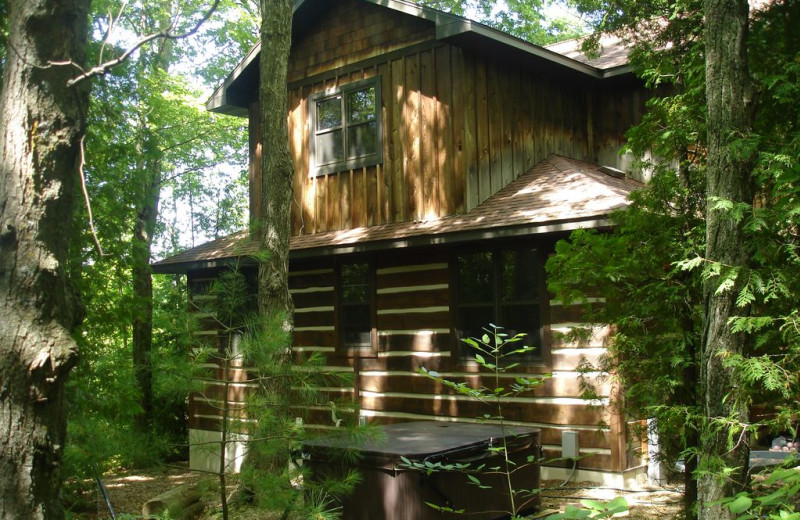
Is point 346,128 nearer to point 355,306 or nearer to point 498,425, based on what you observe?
point 355,306

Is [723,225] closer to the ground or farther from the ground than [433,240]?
closer to the ground

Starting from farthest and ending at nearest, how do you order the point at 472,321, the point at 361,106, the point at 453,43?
1. the point at 361,106
2. the point at 453,43
3. the point at 472,321

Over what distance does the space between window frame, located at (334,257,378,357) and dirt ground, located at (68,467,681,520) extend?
302cm

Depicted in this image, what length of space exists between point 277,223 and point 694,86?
18.7ft

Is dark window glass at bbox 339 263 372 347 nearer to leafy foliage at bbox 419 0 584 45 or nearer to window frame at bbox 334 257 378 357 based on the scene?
window frame at bbox 334 257 378 357

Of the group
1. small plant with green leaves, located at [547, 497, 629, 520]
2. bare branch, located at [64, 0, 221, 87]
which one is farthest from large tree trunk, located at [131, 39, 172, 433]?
small plant with green leaves, located at [547, 497, 629, 520]

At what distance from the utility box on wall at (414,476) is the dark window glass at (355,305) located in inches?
183

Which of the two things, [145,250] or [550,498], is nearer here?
[550,498]

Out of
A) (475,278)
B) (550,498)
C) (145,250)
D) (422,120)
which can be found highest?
(422,120)

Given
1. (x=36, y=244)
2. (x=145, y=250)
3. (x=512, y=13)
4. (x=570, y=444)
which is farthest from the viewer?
(x=512, y=13)

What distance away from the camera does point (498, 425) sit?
8.91 meters

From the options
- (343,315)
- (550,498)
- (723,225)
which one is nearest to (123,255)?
(343,315)

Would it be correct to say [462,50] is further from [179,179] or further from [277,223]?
[179,179]

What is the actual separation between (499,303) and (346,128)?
4.09 meters
